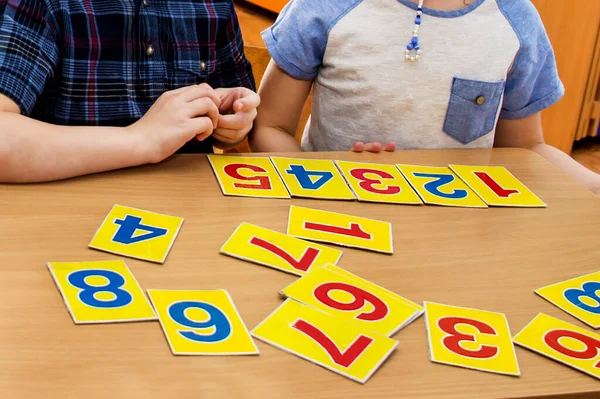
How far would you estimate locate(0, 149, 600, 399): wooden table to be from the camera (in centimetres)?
56

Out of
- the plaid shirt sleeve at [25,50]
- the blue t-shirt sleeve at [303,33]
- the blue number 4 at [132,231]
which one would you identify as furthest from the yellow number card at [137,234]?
the blue t-shirt sleeve at [303,33]

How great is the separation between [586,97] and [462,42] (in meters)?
1.72

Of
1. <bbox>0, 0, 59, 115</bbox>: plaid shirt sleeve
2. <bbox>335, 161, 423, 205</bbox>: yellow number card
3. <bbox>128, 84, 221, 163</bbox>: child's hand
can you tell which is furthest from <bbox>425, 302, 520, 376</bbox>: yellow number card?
<bbox>0, 0, 59, 115</bbox>: plaid shirt sleeve

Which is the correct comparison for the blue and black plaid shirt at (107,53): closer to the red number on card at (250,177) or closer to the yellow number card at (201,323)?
the red number on card at (250,177)

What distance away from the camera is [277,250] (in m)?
0.75

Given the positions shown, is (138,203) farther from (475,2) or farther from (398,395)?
(475,2)

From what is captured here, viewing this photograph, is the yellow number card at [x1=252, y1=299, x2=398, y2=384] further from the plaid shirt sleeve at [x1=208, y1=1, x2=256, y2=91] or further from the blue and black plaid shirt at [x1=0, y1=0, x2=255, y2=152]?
the plaid shirt sleeve at [x1=208, y1=1, x2=256, y2=91]

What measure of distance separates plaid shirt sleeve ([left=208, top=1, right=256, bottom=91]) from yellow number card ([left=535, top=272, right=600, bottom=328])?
0.62 m

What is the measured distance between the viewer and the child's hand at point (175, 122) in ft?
3.00

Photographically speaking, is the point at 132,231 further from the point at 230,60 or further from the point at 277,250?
the point at 230,60

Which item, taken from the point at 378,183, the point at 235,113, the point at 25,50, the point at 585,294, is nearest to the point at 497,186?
the point at 378,183

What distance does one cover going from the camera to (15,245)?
713 millimetres

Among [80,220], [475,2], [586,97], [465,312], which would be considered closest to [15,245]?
[80,220]

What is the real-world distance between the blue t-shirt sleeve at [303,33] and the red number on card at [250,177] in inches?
11.0
